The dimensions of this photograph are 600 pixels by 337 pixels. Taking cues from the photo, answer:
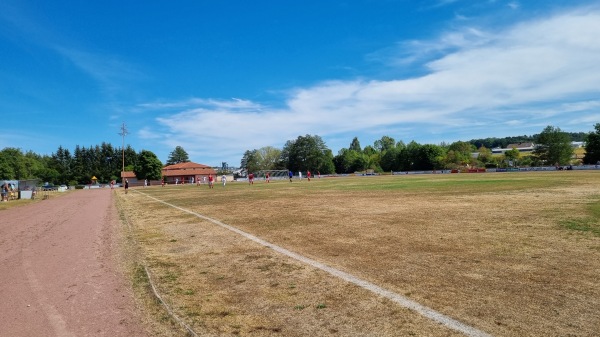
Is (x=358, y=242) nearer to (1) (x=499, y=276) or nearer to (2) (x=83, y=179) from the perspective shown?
(1) (x=499, y=276)

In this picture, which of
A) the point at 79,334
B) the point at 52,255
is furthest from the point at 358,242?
the point at 52,255

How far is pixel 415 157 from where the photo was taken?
121 meters

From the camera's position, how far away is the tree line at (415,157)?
103m

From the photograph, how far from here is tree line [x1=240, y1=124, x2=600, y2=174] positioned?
10319cm

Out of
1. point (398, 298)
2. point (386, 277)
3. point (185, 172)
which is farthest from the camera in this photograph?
point (185, 172)

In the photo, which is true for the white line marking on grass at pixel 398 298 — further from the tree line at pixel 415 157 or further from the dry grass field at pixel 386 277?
the tree line at pixel 415 157

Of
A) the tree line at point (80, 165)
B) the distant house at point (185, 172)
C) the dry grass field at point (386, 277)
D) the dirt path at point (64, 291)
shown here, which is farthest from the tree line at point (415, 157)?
the dirt path at point (64, 291)

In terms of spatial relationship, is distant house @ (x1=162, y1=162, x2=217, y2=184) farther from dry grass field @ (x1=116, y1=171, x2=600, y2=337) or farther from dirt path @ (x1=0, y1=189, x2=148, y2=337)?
dry grass field @ (x1=116, y1=171, x2=600, y2=337)

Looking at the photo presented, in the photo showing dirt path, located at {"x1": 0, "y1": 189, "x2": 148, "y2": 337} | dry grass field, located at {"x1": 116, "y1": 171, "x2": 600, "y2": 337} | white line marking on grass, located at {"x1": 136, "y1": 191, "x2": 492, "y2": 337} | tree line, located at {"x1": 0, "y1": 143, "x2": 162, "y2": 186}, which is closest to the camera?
white line marking on grass, located at {"x1": 136, "y1": 191, "x2": 492, "y2": 337}

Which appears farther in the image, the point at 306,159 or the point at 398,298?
the point at 306,159

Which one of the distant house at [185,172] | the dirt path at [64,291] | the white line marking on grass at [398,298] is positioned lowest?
the dirt path at [64,291]

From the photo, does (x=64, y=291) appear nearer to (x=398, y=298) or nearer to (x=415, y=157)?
(x=398, y=298)

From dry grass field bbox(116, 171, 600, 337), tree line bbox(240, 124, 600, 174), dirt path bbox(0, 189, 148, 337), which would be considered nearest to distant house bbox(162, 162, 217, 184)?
tree line bbox(240, 124, 600, 174)

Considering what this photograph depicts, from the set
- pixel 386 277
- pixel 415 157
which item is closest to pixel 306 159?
pixel 415 157
